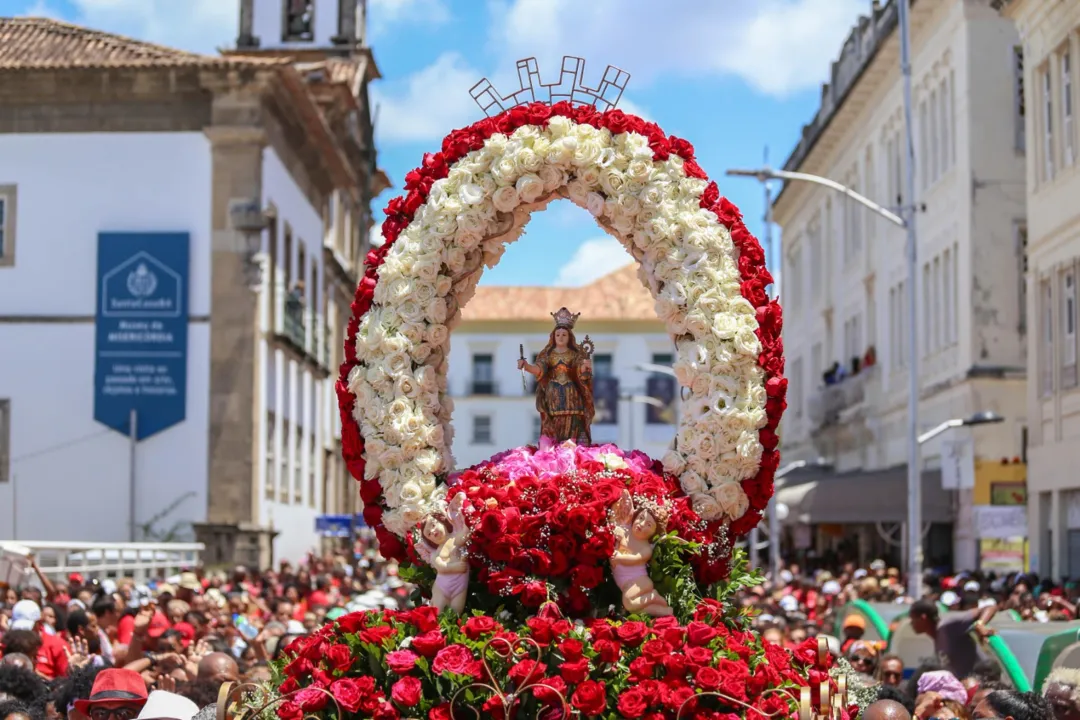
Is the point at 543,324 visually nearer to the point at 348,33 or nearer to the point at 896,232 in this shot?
the point at 348,33

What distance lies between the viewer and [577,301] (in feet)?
278

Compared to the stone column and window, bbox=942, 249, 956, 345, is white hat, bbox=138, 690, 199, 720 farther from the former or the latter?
window, bbox=942, 249, 956, 345

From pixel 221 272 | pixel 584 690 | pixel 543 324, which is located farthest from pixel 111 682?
pixel 543 324

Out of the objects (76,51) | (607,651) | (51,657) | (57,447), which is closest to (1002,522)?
(51,657)

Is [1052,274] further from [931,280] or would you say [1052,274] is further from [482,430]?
[482,430]

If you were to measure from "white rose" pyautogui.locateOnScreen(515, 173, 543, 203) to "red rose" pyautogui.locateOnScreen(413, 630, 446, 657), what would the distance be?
7.57ft

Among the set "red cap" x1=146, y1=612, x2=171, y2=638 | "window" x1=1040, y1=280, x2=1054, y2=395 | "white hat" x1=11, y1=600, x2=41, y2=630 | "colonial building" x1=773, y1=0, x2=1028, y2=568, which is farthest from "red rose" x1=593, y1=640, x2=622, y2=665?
"window" x1=1040, y1=280, x2=1054, y2=395

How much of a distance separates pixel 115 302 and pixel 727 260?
2658 centimetres

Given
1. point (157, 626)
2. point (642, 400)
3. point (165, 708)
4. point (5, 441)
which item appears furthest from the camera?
point (642, 400)

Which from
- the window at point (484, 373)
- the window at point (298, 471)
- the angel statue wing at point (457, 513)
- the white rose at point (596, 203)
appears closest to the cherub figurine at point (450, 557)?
the angel statue wing at point (457, 513)

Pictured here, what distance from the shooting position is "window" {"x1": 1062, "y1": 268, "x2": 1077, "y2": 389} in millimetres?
25672

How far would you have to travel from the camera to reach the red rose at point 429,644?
734cm

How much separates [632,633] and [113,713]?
224 centimetres

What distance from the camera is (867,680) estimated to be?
32.8ft
